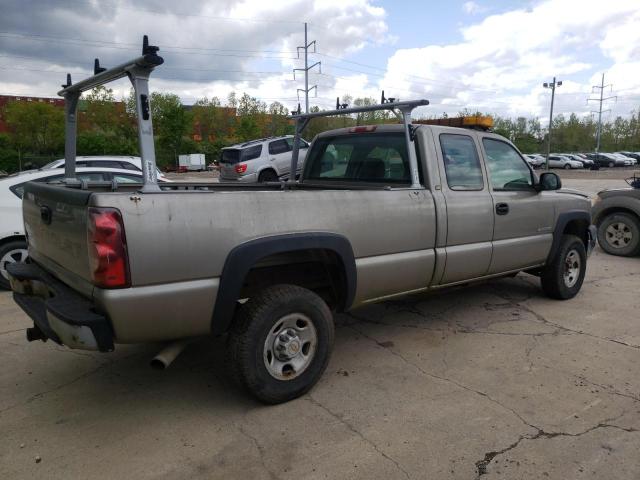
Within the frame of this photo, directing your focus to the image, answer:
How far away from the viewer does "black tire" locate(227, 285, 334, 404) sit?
3.08 meters

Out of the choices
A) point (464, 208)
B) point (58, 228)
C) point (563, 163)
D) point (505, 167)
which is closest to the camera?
point (58, 228)

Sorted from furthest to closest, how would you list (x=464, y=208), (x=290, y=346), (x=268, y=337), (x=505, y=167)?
(x=505, y=167)
(x=464, y=208)
(x=290, y=346)
(x=268, y=337)

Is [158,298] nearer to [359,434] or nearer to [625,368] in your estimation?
[359,434]

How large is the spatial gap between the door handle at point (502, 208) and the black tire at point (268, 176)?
40.9 ft

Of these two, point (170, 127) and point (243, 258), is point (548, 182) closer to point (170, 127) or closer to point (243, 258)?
point (243, 258)

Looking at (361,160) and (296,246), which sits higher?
(361,160)

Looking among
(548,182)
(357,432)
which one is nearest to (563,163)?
(548,182)

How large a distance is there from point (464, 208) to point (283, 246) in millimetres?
1921

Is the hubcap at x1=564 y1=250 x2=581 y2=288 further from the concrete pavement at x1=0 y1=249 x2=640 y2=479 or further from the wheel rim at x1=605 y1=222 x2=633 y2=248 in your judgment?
the wheel rim at x1=605 y1=222 x2=633 y2=248

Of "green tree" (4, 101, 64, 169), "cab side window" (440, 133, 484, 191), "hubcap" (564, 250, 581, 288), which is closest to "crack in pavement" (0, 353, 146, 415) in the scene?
"cab side window" (440, 133, 484, 191)

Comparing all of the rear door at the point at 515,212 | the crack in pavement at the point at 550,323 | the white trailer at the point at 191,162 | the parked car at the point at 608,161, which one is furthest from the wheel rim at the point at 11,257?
the parked car at the point at 608,161

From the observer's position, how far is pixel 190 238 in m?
2.79

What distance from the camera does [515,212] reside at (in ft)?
16.0

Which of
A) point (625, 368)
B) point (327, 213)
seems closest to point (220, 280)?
point (327, 213)
